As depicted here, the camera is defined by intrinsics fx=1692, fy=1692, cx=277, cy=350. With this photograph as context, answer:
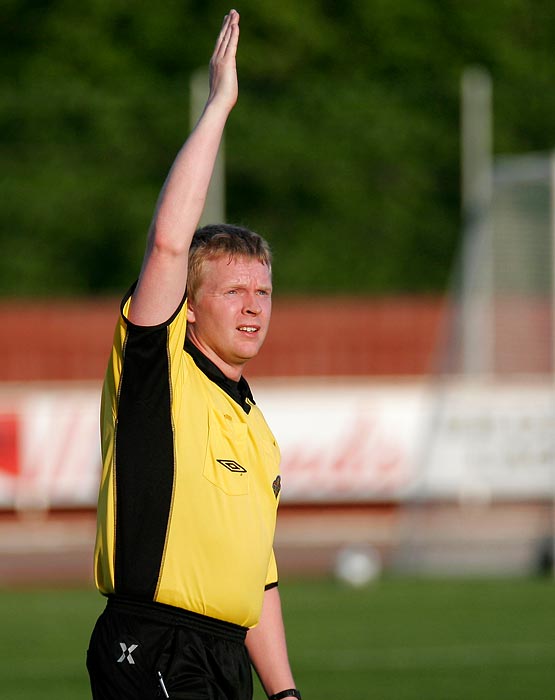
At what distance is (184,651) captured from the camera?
3.97 meters

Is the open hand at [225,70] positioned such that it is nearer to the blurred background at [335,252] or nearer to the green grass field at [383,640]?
the green grass field at [383,640]

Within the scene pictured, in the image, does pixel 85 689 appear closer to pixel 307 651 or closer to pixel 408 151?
pixel 307 651

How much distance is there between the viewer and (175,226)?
148 inches

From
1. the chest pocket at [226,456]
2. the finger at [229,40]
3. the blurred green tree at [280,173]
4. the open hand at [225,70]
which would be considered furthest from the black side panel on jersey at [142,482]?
the blurred green tree at [280,173]

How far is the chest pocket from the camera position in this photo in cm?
399

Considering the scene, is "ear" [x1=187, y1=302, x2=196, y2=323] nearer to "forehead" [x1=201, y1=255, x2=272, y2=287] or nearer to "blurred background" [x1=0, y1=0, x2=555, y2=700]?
"forehead" [x1=201, y1=255, x2=272, y2=287]

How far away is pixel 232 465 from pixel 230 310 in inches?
14.7

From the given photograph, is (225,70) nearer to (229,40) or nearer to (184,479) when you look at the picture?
(229,40)

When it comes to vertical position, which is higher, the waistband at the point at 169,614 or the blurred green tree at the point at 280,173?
the blurred green tree at the point at 280,173

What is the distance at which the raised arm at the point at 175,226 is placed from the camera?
3.76m

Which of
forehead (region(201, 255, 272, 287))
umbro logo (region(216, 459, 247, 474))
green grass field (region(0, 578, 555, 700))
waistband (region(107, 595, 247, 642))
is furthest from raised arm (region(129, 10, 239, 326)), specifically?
green grass field (region(0, 578, 555, 700))

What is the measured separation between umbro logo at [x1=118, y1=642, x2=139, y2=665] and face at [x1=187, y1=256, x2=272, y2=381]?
72cm

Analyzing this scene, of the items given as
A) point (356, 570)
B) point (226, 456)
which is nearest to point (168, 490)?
point (226, 456)

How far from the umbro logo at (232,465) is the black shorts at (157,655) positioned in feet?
1.16
